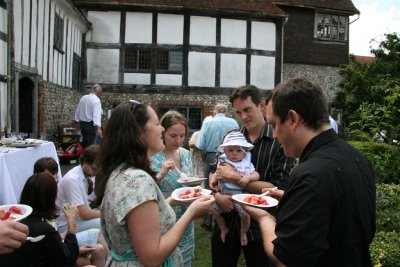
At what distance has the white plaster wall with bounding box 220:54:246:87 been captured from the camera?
18.2m

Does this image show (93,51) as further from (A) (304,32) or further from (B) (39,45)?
(A) (304,32)

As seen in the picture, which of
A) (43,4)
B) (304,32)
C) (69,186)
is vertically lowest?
(69,186)

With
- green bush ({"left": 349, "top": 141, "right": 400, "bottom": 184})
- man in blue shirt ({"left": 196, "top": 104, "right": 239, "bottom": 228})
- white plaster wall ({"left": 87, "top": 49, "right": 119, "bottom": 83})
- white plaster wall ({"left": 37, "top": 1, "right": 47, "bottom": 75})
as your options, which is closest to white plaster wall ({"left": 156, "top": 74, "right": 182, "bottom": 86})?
white plaster wall ({"left": 87, "top": 49, "right": 119, "bottom": 83})

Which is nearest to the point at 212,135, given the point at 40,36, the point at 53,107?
→ the point at 40,36

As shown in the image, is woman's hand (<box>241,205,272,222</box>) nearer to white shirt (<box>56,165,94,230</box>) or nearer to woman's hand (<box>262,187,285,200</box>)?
woman's hand (<box>262,187,285,200</box>)

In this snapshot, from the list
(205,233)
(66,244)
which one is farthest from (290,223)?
(205,233)

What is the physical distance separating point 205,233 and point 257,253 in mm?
3312

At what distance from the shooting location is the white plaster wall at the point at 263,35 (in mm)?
18453

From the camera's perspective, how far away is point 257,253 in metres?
3.06

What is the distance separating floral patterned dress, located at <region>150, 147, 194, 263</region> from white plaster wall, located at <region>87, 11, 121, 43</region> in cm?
1473

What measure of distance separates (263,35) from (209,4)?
2908 millimetres

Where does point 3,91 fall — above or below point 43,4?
below

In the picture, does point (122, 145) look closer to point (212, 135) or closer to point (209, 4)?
point (212, 135)

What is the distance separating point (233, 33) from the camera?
59.6 feet
